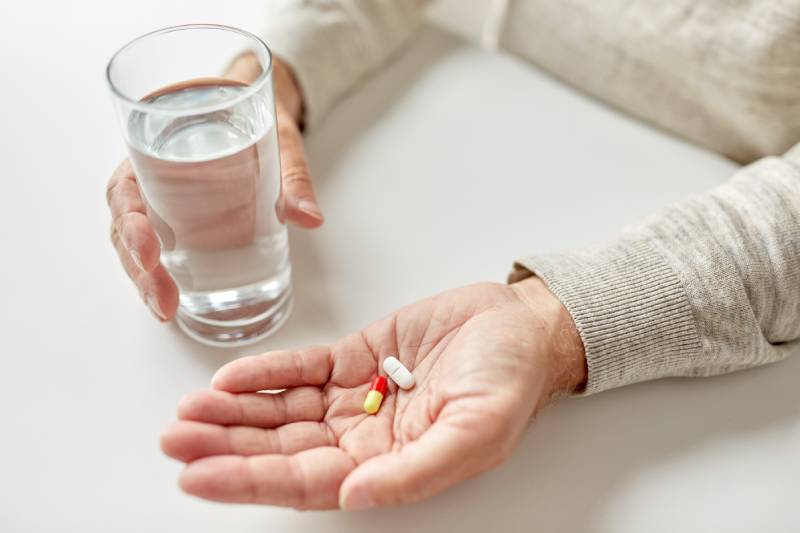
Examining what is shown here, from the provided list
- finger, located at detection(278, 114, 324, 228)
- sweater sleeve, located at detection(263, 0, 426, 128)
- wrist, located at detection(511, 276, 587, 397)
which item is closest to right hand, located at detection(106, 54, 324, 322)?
finger, located at detection(278, 114, 324, 228)

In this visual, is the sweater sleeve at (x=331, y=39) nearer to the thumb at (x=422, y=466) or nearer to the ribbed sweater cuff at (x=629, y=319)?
the ribbed sweater cuff at (x=629, y=319)

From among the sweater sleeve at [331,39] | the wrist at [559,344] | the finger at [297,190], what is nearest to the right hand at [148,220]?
the finger at [297,190]

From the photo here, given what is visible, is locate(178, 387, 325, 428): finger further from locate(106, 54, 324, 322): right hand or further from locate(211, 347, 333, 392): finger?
locate(106, 54, 324, 322): right hand

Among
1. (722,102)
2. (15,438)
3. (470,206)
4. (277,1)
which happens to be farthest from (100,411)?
(722,102)

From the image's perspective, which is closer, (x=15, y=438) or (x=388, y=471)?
(x=388, y=471)

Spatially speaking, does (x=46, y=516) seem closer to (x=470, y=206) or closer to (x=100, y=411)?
(x=100, y=411)

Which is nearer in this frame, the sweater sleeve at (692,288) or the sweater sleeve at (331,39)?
the sweater sleeve at (692,288)

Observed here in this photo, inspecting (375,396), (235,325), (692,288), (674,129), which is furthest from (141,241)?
(674,129)
